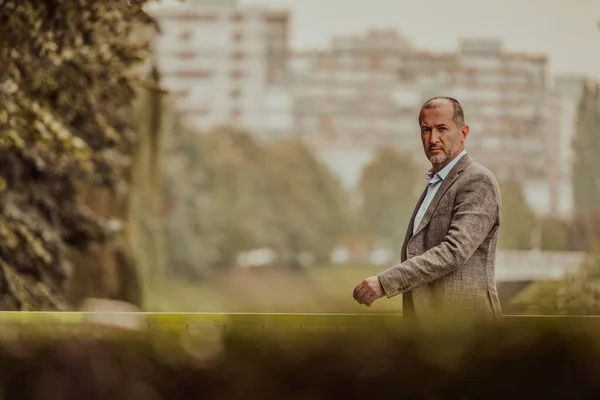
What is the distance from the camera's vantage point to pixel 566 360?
2666 millimetres

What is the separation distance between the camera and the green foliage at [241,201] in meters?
58.8

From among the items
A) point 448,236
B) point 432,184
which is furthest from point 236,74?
point 448,236

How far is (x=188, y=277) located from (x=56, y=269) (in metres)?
48.0

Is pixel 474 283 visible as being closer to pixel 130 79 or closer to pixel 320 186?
pixel 130 79

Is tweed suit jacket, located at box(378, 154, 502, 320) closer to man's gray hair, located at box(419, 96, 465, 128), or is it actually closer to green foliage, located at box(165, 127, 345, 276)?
man's gray hair, located at box(419, 96, 465, 128)

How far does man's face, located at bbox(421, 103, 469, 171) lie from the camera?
4.37 m

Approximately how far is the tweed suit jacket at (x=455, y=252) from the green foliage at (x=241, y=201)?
169ft

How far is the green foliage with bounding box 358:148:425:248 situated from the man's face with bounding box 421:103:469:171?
6189 centimetres

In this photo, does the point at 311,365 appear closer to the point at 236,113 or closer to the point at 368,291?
the point at 368,291

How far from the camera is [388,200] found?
68.7 metres

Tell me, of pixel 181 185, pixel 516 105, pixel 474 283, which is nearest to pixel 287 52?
pixel 516 105

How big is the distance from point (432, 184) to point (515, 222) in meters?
62.0

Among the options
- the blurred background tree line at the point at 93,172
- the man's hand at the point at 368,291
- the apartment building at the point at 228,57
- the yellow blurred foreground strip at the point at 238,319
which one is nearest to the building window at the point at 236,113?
the apartment building at the point at 228,57

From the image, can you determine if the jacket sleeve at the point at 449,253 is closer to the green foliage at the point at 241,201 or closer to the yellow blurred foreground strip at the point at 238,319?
the yellow blurred foreground strip at the point at 238,319
